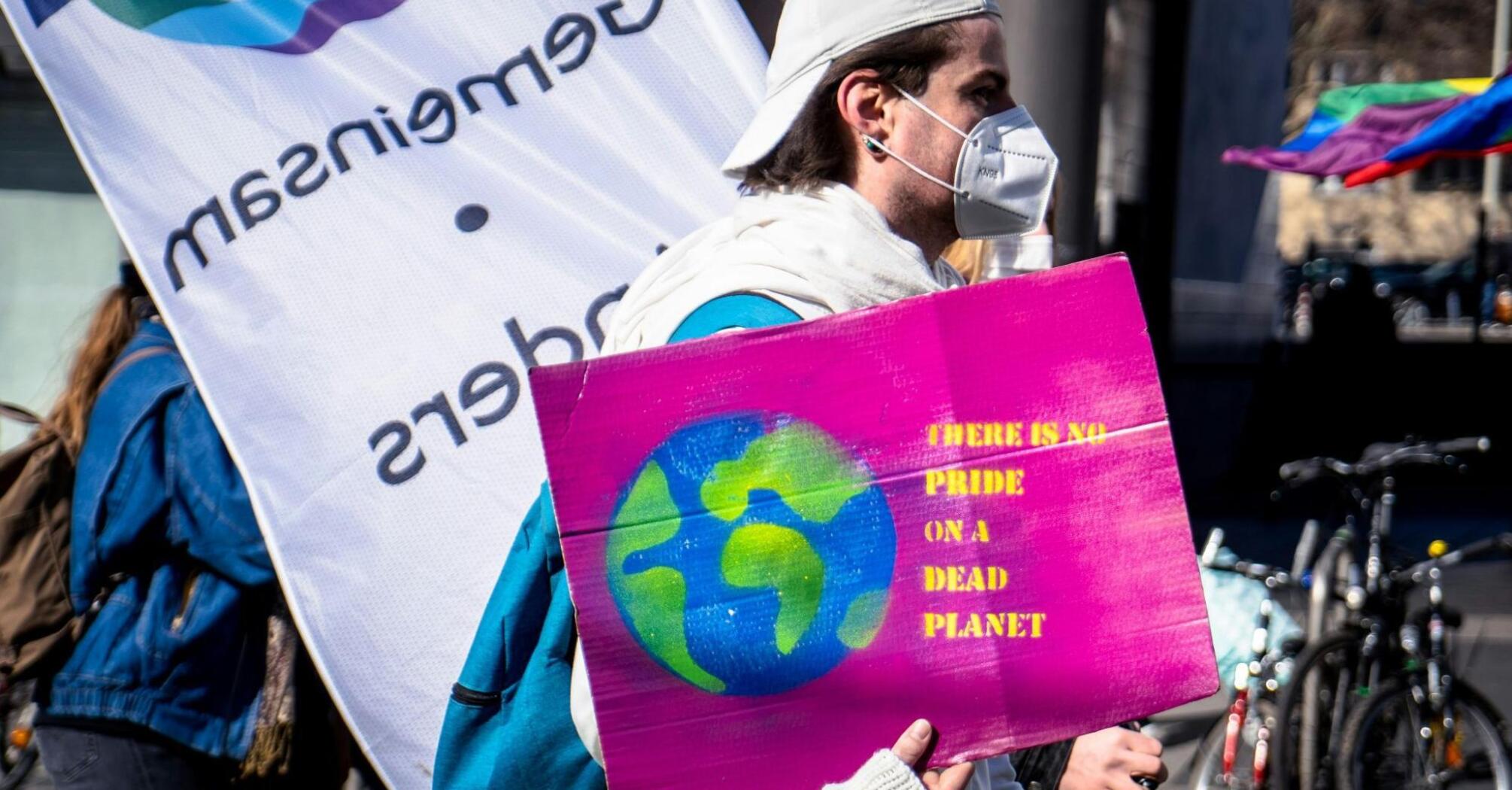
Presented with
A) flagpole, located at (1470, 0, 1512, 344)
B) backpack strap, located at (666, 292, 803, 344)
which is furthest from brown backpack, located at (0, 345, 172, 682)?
flagpole, located at (1470, 0, 1512, 344)

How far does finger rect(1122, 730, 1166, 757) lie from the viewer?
2.15 meters

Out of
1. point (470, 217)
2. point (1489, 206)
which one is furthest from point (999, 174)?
point (1489, 206)

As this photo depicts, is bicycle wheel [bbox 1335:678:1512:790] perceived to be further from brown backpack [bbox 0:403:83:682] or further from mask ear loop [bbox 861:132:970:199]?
mask ear loop [bbox 861:132:970:199]

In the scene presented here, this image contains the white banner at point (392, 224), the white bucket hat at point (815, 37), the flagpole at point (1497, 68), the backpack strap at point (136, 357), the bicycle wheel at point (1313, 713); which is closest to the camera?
the white bucket hat at point (815, 37)

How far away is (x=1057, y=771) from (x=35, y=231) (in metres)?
7.07

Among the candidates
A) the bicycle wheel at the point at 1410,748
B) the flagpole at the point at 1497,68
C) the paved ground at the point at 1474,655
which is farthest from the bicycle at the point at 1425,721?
the flagpole at the point at 1497,68

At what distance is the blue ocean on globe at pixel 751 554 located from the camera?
5.24 feet

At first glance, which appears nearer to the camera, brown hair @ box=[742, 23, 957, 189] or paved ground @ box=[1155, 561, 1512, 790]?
brown hair @ box=[742, 23, 957, 189]

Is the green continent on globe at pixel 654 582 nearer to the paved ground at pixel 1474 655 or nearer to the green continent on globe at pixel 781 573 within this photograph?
the green continent on globe at pixel 781 573

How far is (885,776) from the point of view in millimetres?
1570

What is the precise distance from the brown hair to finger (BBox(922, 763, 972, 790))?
650mm

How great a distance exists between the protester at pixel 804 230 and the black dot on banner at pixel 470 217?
3.19 ft

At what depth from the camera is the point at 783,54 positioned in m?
1.92

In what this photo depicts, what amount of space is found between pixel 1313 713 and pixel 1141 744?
145 inches
